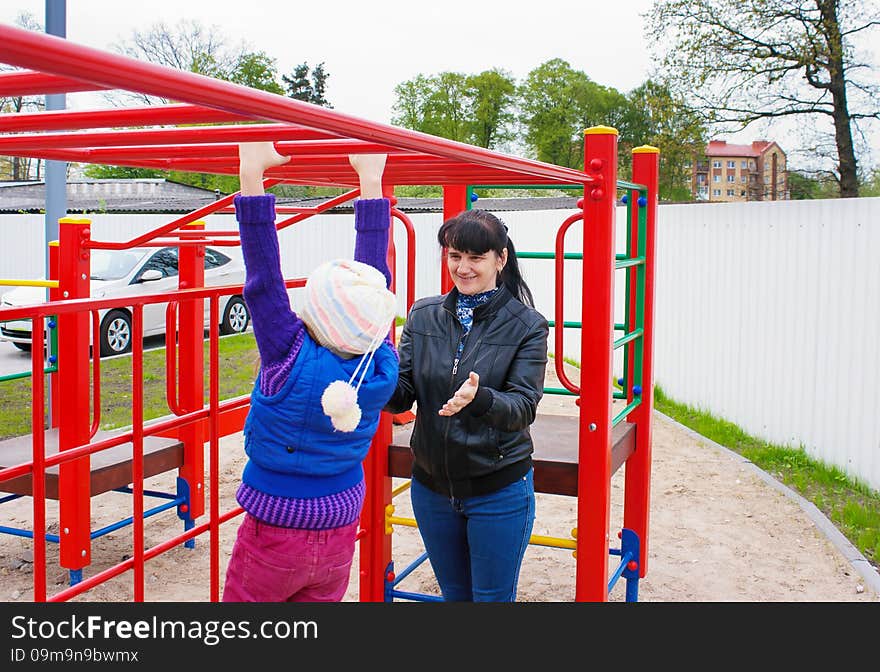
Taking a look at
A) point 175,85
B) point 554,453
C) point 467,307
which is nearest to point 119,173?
point 554,453

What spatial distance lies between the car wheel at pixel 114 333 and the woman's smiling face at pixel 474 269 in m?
10.3

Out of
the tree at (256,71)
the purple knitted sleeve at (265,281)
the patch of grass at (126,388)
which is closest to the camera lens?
the purple knitted sleeve at (265,281)

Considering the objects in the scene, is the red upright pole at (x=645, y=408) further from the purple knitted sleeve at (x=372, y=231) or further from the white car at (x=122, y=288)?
the white car at (x=122, y=288)

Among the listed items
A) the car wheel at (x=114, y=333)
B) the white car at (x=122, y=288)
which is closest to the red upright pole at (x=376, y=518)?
the white car at (x=122, y=288)

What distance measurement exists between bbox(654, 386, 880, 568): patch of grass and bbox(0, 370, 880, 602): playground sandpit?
6.7 inches

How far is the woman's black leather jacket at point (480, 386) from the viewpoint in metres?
2.75

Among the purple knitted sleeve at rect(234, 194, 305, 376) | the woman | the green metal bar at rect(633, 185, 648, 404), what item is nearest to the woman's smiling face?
the woman

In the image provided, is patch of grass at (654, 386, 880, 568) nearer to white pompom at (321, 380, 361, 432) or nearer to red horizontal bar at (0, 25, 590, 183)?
white pompom at (321, 380, 361, 432)

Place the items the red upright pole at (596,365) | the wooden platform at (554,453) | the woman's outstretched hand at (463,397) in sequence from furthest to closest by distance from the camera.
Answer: the wooden platform at (554,453) < the red upright pole at (596,365) < the woman's outstretched hand at (463,397)

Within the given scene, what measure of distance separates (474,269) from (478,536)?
2.56ft

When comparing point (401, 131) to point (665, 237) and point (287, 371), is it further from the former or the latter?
point (665, 237)

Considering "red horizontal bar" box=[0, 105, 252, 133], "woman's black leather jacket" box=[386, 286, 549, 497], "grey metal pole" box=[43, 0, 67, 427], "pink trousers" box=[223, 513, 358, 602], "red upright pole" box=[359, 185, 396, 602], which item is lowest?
"red upright pole" box=[359, 185, 396, 602]

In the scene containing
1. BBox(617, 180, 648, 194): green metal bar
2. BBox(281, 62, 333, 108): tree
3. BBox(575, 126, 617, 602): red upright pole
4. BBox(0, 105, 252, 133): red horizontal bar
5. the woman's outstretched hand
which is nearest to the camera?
BBox(0, 105, 252, 133): red horizontal bar

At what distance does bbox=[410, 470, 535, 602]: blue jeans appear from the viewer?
2791 millimetres
